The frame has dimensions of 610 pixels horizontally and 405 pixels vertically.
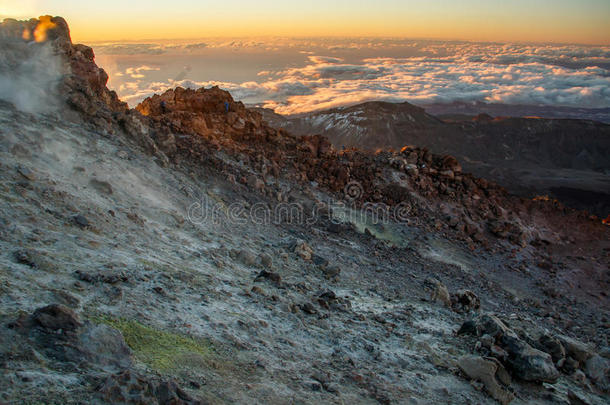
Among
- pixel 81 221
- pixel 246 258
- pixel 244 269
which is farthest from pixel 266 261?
pixel 81 221

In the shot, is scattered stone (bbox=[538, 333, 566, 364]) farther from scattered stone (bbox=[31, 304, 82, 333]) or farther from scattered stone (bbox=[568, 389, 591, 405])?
scattered stone (bbox=[31, 304, 82, 333])

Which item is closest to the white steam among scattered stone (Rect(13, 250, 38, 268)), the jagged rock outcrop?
the jagged rock outcrop

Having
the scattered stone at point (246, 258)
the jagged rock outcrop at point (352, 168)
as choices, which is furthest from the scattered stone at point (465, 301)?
the jagged rock outcrop at point (352, 168)

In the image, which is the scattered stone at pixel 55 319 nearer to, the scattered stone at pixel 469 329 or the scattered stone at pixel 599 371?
the scattered stone at pixel 469 329

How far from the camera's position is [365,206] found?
1341cm

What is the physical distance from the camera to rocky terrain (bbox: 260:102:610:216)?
80062 mm

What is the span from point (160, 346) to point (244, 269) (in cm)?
317

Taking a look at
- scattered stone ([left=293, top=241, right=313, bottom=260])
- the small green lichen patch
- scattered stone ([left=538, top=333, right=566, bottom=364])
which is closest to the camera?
the small green lichen patch

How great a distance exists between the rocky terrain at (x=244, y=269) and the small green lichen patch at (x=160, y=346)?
0.06 ft

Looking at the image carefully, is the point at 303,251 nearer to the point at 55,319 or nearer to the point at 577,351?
the point at 577,351

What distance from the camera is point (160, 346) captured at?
3.49 meters

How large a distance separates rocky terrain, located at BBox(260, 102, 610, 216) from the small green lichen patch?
7334 centimetres

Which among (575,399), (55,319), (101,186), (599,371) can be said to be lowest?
(599,371)

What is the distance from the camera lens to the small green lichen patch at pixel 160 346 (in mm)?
3273
